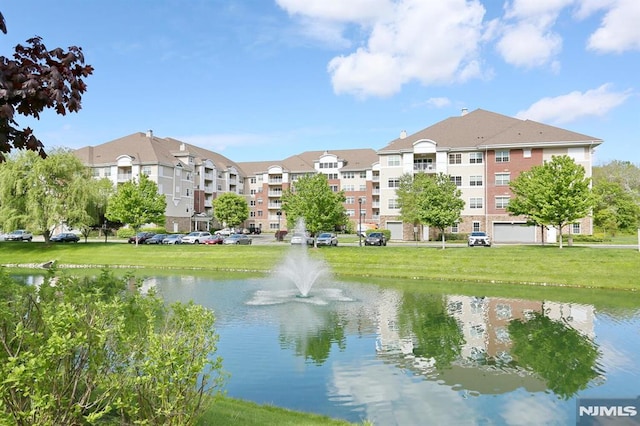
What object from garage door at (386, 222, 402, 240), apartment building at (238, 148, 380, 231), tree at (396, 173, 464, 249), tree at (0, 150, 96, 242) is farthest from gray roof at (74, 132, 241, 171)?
tree at (396, 173, 464, 249)

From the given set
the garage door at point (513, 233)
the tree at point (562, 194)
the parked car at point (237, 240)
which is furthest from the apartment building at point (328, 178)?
the tree at point (562, 194)

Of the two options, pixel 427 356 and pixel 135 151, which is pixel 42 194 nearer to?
pixel 135 151

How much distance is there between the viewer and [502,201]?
183ft

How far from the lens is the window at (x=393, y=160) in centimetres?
6097

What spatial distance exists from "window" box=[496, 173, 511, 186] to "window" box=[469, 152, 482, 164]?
290 cm

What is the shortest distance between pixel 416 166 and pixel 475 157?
7194 mm

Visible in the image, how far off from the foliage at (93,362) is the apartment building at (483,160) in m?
48.9

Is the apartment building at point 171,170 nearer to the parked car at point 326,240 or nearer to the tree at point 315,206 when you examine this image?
the parked car at point 326,240

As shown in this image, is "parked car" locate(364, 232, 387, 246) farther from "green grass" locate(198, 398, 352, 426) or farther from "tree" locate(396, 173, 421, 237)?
"green grass" locate(198, 398, 352, 426)

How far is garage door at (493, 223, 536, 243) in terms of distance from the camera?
5453 centimetres

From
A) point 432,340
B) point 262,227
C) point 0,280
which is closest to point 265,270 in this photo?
point 432,340

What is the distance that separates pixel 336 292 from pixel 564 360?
1320 centimetres

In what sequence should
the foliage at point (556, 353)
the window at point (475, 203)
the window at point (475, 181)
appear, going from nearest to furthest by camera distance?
the foliage at point (556, 353) < the window at point (475, 203) < the window at point (475, 181)

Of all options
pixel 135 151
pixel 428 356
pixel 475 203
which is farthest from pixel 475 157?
pixel 135 151
